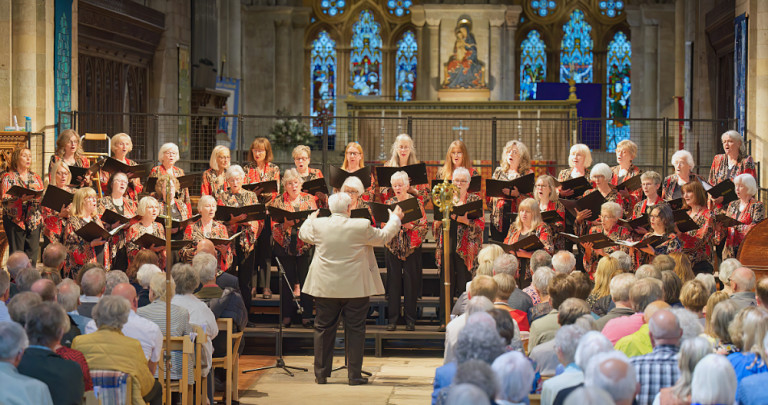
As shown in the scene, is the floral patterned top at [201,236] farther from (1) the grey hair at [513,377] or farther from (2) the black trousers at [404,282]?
(1) the grey hair at [513,377]

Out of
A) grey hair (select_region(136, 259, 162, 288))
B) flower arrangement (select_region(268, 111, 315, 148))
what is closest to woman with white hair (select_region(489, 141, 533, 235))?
grey hair (select_region(136, 259, 162, 288))

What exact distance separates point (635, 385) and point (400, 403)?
3.41m

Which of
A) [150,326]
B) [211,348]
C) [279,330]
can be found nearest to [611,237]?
[279,330]

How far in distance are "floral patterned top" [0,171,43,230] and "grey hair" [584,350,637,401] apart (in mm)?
7134

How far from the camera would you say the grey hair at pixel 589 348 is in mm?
3953

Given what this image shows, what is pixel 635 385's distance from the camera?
3723 mm

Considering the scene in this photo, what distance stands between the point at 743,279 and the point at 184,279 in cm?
336

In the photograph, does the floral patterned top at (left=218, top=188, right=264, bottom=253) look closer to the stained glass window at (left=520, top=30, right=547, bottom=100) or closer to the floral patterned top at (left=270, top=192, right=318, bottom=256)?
the floral patterned top at (left=270, top=192, right=318, bottom=256)

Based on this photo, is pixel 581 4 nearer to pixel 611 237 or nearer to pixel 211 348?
pixel 611 237

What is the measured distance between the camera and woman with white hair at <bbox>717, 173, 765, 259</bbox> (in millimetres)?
8266

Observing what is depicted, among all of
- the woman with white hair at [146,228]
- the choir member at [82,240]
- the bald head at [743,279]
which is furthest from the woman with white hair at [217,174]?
the bald head at [743,279]

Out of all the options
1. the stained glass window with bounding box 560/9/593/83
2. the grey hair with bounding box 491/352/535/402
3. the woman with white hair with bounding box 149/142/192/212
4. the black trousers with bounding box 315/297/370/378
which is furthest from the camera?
the stained glass window with bounding box 560/9/593/83

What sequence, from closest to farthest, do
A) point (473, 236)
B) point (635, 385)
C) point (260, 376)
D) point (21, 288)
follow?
point (635, 385) < point (21, 288) < point (260, 376) < point (473, 236)

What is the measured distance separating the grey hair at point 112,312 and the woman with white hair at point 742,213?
5141 millimetres
